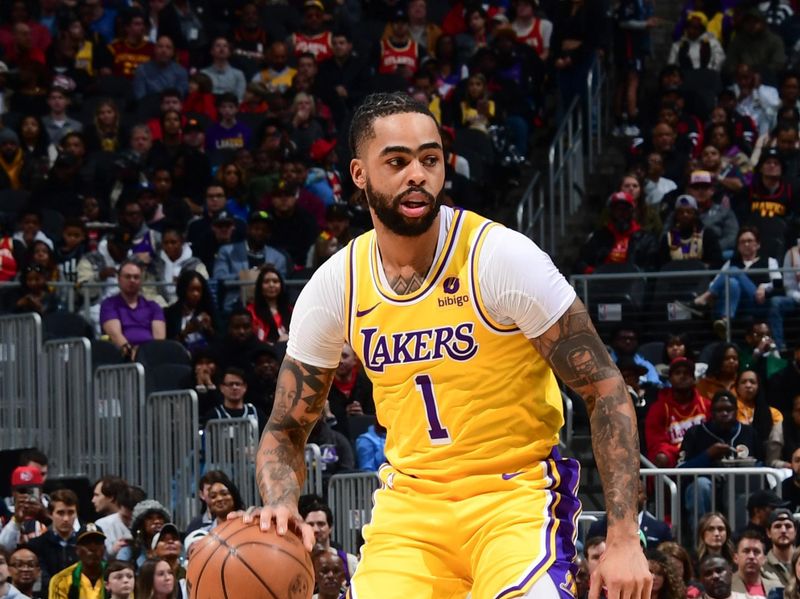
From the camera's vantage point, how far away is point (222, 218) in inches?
689

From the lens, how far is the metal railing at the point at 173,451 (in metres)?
14.3

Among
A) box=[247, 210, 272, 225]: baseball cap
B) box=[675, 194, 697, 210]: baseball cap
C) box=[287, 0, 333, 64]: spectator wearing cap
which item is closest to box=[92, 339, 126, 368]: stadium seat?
box=[247, 210, 272, 225]: baseball cap

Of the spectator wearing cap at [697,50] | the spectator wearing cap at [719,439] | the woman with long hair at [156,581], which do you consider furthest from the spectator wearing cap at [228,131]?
the woman with long hair at [156,581]

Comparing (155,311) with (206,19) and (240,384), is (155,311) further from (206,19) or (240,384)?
(206,19)

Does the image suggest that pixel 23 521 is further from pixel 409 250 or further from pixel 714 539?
pixel 409 250

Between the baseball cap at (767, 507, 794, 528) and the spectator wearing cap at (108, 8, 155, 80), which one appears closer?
the baseball cap at (767, 507, 794, 528)

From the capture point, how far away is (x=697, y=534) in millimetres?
13602

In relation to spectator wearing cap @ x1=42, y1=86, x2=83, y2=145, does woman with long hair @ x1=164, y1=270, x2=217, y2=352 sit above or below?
below

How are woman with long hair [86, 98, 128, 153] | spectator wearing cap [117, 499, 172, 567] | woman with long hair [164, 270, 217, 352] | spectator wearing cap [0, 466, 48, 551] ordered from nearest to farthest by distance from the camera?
spectator wearing cap [117, 499, 172, 567] → spectator wearing cap [0, 466, 48, 551] → woman with long hair [164, 270, 217, 352] → woman with long hair [86, 98, 128, 153]

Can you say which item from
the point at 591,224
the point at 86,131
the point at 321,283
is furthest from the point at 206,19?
the point at 321,283

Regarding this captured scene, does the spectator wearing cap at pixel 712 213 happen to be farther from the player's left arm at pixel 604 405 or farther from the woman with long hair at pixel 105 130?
the player's left arm at pixel 604 405

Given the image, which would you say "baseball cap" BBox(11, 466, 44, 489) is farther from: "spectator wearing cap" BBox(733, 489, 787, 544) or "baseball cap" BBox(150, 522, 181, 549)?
"spectator wearing cap" BBox(733, 489, 787, 544)

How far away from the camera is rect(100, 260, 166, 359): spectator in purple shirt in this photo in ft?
52.2

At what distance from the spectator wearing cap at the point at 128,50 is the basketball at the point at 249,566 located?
623 inches
